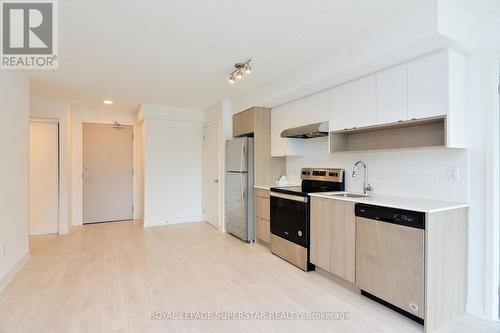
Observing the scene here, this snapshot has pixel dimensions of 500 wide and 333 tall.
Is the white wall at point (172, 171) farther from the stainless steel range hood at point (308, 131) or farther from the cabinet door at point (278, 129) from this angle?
the stainless steel range hood at point (308, 131)

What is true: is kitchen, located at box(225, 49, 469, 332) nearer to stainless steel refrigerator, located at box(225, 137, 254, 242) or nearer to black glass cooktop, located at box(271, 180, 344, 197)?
A: black glass cooktop, located at box(271, 180, 344, 197)

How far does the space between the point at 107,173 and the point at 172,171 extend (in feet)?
4.74

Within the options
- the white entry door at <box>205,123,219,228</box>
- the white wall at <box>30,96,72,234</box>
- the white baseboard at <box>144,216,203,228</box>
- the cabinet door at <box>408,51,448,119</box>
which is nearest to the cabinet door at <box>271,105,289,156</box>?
the white entry door at <box>205,123,219,228</box>

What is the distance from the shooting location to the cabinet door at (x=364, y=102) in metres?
2.65

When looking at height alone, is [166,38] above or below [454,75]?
above

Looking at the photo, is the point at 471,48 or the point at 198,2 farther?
the point at 471,48

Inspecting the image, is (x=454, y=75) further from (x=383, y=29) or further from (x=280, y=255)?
(x=280, y=255)

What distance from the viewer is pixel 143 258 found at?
350 centimetres

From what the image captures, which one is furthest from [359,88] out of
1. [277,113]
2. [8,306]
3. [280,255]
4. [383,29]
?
[8,306]

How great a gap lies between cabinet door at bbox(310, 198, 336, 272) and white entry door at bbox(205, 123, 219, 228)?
2.55 m

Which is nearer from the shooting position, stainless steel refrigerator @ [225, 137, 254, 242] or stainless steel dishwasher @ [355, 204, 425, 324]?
stainless steel dishwasher @ [355, 204, 425, 324]

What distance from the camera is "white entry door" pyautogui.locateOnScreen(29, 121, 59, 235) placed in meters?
4.65

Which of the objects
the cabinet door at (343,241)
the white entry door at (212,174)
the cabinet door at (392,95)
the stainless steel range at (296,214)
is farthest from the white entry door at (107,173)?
the cabinet door at (392,95)

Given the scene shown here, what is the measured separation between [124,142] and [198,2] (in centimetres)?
465
